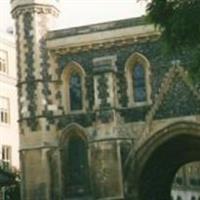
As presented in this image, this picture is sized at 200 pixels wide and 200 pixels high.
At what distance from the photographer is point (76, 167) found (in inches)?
1281

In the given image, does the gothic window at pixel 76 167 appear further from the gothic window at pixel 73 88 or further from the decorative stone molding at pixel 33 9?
the decorative stone molding at pixel 33 9

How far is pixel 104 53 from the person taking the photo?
32594 mm

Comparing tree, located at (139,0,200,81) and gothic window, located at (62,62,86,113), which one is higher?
gothic window, located at (62,62,86,113)

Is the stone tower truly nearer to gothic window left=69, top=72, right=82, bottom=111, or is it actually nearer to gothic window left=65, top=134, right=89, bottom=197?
gothic window left=65, top=134, right=89, bottom=197

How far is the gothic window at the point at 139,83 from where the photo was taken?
105 ft

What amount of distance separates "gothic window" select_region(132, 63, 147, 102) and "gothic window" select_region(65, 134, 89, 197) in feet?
10.3

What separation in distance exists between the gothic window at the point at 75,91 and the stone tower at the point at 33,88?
1.22 metres

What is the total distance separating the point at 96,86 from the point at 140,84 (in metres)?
2.01

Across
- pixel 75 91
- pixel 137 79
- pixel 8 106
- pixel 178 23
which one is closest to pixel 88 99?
pixel 75 91

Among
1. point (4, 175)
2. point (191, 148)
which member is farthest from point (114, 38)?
point (4, 175)

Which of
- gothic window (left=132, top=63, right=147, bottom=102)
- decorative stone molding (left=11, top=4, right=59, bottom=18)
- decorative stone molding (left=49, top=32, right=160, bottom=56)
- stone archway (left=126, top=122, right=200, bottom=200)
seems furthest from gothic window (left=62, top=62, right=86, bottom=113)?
stone archway (left=126, top=122, right=200, bottom=200)

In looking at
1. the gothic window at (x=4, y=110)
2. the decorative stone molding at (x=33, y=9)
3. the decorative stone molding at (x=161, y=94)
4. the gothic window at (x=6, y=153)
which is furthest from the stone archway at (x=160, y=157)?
the gothic window at (x=4, y=110)

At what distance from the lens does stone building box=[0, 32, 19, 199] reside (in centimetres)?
4734

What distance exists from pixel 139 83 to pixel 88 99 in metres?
2.36
